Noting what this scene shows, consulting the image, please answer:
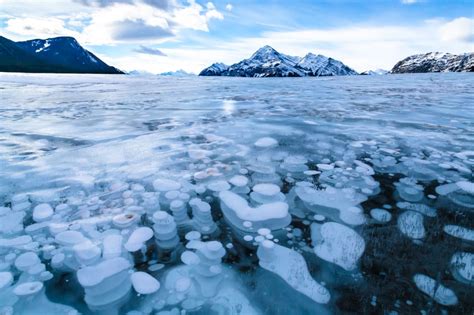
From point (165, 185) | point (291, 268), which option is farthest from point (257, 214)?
point (165, 185)

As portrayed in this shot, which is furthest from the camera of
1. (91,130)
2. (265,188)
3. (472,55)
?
(472,55)

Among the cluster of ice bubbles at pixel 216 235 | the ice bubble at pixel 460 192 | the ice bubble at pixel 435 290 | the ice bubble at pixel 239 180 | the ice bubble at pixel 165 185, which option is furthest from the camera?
the ice bubble at pixel 239 180

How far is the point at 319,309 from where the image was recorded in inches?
85.0

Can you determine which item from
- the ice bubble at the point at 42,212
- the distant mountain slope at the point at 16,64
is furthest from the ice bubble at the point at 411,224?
the distant mountain slope at the point at 16,64

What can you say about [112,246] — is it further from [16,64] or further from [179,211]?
[16,64]

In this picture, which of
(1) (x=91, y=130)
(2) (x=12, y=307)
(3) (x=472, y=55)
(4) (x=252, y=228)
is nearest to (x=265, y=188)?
(4) (x=252, y=228)

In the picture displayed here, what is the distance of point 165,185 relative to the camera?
412 centimetres

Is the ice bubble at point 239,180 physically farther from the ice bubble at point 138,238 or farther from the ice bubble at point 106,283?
the ice bubble at point 106,283

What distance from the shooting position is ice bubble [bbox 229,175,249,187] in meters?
4.16

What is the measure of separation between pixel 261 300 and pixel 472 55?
246804mm

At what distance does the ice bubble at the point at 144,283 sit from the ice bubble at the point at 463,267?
2.48 m

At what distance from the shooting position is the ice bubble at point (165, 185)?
4.02 m

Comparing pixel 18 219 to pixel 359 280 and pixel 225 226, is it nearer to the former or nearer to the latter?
pixel 225 226

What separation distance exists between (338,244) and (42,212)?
11.0 feet
